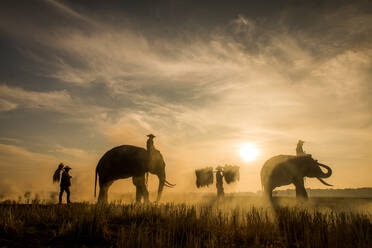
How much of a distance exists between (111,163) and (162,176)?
3762 millimetres

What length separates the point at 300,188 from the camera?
52.0 ft

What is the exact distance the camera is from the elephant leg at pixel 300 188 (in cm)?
1535

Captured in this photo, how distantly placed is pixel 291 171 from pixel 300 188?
108 centimetres

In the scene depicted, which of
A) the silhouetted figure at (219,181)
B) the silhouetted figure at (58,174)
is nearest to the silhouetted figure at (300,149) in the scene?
the silhouetted figure at (219,181)

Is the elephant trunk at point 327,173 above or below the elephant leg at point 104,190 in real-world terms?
above

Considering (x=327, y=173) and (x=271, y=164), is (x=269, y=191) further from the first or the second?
(x=327, y=173)

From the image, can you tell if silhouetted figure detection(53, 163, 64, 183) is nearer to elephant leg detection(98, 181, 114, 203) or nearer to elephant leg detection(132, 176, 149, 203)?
elephant leg detection(98, 181, 114, 203)

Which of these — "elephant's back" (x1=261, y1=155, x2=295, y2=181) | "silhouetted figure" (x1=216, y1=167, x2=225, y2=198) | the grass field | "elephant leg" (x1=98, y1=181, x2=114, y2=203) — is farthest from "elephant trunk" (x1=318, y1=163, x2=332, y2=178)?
"elephant leg" (x1=98, y1=181, x2=114, y2=203)

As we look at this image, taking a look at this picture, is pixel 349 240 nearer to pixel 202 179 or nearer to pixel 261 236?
pixel 261 236

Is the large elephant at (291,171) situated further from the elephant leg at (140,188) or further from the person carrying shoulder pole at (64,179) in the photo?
the person carrying shoulder pole at (64,179)

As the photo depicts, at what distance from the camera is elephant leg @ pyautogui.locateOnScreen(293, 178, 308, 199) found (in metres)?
15.3

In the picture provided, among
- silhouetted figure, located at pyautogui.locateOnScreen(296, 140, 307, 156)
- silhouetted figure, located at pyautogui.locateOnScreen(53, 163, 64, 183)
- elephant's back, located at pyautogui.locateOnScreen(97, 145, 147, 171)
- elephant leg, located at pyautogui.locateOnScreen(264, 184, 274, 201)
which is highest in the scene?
silhouetted figure, located at pyautogui.locateOnScreen(296, 140, 307, 156)

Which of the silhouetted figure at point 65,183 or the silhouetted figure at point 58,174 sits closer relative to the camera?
the silhouetted figure at point 58,174

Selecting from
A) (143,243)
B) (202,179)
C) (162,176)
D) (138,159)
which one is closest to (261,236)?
(143,243)
